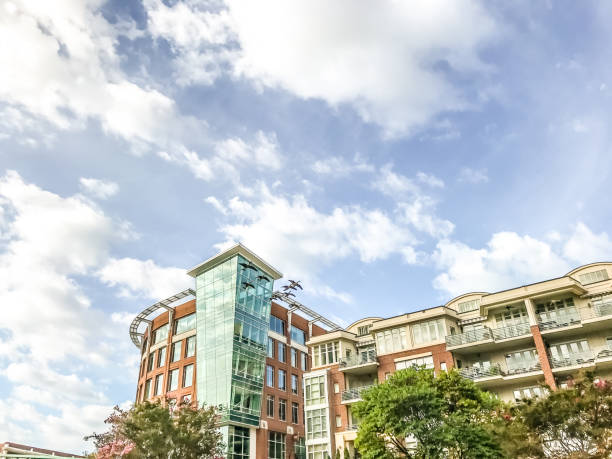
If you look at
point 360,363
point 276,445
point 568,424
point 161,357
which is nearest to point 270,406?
point 276,445

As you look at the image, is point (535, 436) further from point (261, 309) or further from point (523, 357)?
point (261, 309)

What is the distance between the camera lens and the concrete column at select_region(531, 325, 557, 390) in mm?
35938

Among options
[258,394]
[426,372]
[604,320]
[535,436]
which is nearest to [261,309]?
[258,394]

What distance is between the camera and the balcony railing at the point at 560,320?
123 ft

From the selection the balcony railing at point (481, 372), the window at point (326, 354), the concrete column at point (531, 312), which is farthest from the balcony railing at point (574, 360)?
the window at point (326, 354)

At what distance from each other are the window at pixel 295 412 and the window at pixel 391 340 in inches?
693

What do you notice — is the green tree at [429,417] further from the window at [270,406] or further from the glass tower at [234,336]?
the window at [270,406]

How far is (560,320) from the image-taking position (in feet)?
127

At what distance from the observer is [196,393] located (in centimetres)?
5228

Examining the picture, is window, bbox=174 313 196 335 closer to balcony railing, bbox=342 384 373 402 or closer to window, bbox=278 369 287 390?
window, bbox=278 369 287 390

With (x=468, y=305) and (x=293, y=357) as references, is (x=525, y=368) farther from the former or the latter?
(x=293, y=357)

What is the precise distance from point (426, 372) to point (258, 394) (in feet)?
85.6

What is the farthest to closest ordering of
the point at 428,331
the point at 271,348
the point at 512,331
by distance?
the point at 271,348
the point at 428,331
the point at 512,331

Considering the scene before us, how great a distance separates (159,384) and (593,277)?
4584cm
